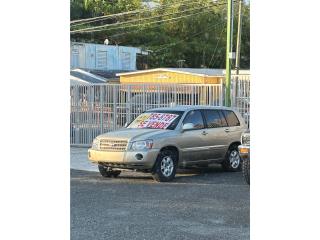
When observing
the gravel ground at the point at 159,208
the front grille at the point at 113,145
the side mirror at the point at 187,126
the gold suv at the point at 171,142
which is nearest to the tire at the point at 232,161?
the gold suv at the point at 171,142

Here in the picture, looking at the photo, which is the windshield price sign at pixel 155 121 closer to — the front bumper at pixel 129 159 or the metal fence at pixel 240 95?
the front bumper at pixel 129 159

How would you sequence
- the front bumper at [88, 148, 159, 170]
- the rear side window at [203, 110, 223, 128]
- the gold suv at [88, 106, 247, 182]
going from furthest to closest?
the rear side window at [203, 110, 223, 128], the gold suv at [88, 106, 247, 182], the front bumper at [88, 148, 159, 170]

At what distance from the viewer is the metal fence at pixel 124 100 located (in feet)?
62.3

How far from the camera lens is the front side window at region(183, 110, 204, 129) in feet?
44.4

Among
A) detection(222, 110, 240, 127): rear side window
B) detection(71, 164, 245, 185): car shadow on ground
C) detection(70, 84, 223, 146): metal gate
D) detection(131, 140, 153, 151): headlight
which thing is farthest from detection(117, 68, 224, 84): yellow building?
detection(131, 140, 153, 151): headlight

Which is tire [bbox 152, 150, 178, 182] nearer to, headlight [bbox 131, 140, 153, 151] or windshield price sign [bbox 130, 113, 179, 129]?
headlight [bbox 131, 140, 153, 151]

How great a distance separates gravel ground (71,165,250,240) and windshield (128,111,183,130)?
1.11 metres

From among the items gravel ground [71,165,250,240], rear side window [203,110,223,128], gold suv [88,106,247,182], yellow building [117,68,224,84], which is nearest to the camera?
gravel ground [71,165,250,240]

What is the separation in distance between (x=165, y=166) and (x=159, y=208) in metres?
3.17

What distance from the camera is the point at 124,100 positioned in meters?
20.4

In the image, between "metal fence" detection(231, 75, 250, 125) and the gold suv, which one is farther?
"metal fence" detection(231, 75, 250, 125)

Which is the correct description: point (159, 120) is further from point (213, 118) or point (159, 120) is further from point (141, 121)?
point (213, 118)
